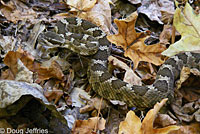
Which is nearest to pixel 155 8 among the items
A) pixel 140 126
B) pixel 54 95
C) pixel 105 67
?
pixel 105 67

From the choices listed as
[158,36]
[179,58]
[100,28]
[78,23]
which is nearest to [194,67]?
[179,58]

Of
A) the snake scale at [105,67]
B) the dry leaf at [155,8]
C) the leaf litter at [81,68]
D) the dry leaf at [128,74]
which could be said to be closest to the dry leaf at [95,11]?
the leaf litter at [81,68]

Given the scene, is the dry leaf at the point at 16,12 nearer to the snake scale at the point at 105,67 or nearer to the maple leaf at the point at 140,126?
the snake scale at the point at 105,67

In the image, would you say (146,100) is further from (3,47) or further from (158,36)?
(3,47)

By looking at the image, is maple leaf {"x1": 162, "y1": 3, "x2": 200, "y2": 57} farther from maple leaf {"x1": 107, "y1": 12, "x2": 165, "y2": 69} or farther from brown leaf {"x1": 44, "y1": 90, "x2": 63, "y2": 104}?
brown leaf {"x1": 44, "y1": 90, "x2": 63, "y2": 104}

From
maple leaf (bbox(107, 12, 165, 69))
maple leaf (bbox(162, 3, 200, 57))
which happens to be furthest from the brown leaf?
maple leaf (bbox(162, 3, 200, 57))

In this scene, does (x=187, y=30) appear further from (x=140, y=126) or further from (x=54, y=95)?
(x=54, y=95)

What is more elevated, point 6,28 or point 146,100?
point 6,28
